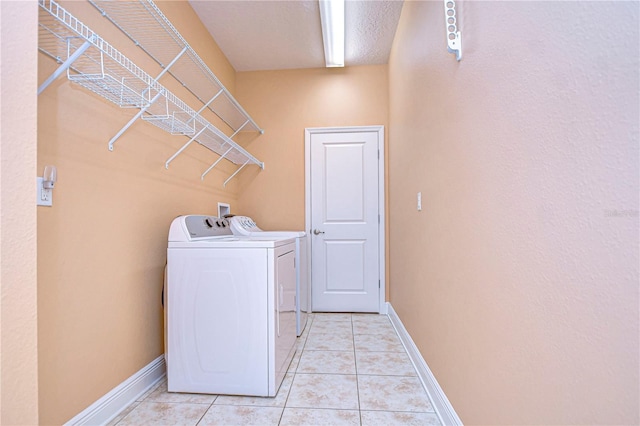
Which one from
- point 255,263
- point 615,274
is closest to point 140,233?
point 255,263

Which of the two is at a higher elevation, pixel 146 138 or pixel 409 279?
pixel 146 138

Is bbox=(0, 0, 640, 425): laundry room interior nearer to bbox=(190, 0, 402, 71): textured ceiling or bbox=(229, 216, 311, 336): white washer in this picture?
bbox=(190, 0, 402, 71): textured ceiling

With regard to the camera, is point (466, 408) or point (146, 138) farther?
point (146, 138)

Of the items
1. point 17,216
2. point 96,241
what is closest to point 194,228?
point 96,241

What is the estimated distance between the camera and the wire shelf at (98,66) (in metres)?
1.09

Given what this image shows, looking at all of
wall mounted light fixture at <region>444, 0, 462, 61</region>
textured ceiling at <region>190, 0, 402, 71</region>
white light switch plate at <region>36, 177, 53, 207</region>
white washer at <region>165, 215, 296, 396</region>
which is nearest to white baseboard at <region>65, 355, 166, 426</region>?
white washer at <region>165, 215, 296, 396</region>

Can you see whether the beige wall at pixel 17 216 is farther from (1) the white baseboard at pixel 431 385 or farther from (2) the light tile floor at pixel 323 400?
(1) the white baseboard at pixel 431 385

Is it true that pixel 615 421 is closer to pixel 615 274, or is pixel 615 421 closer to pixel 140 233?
pixel 615 274

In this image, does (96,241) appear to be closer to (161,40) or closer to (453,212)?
(161,40)

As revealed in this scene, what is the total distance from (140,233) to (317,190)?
196 cm

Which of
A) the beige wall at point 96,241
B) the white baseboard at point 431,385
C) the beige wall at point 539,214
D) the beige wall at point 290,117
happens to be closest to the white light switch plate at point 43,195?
the beige wall at point 96,241

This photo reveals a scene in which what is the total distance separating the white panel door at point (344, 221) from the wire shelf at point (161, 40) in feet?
4.31

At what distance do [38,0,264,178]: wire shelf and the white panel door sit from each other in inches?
65.1

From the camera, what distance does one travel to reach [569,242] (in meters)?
0.65
